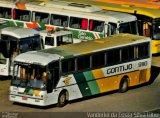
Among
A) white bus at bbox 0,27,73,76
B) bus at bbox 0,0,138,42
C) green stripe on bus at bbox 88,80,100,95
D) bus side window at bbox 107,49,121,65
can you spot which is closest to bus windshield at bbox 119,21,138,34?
bus at bbox 0,0,138,42

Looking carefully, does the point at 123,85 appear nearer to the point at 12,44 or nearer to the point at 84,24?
the point at 12,44

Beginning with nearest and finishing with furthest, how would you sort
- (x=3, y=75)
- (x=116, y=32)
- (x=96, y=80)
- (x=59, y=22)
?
(x=96, y=80)
(x=3, y=75)
(x=116, y=32)
(x=59, y=22)

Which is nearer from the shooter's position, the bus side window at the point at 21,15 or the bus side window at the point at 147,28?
the bus side window at the point at 147,28

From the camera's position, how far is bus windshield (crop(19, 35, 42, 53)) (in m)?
38.6

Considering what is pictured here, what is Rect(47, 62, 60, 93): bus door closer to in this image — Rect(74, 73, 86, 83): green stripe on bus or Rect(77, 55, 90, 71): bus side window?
Rect(74, 73, 86, 83): green stripe on bus

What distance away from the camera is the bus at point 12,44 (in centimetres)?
3806

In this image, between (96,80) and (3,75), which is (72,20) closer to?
(3,75)

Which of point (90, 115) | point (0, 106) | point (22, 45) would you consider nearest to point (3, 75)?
point (22, 45)

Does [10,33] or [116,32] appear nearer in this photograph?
[10,33]

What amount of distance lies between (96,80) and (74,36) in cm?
999

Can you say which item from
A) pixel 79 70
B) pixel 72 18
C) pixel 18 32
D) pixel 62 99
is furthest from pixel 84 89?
pixel 72 18

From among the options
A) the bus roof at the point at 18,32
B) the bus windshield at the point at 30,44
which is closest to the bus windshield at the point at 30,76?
the bus windshield at the point at 30,44

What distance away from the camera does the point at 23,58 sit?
33156mm

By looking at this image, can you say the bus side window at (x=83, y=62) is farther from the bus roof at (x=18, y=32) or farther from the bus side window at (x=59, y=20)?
the bus side window at (x=59, y=20)
